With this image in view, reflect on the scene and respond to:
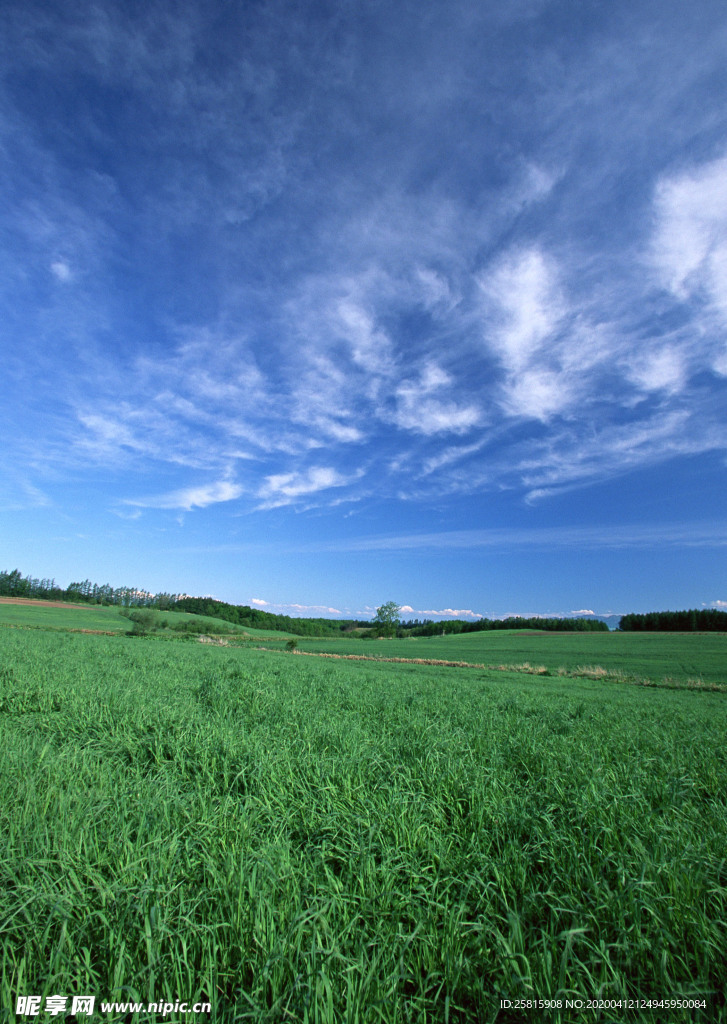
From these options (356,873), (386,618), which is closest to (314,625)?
(386,618)

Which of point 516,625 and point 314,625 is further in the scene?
point 314,625

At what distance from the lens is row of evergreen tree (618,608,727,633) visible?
10119 cm

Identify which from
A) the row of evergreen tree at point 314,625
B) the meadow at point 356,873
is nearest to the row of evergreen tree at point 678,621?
the row of evergreen tree at point 314,625

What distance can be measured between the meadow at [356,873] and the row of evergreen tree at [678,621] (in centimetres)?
11544

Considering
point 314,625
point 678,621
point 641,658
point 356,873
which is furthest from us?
point 314,625

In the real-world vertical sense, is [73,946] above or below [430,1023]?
above

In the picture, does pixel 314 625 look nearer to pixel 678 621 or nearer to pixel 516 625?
pixel 516 625

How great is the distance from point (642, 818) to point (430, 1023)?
3055 millimetres

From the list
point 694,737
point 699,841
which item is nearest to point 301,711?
point 699,841

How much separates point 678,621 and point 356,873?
440 ft

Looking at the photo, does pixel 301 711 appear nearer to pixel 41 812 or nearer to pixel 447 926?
pixel 41 812

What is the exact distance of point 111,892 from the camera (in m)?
2.79

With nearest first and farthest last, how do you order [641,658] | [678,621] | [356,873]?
[356,873] < [641,658] < [678,621]

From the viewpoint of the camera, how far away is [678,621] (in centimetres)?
10906
